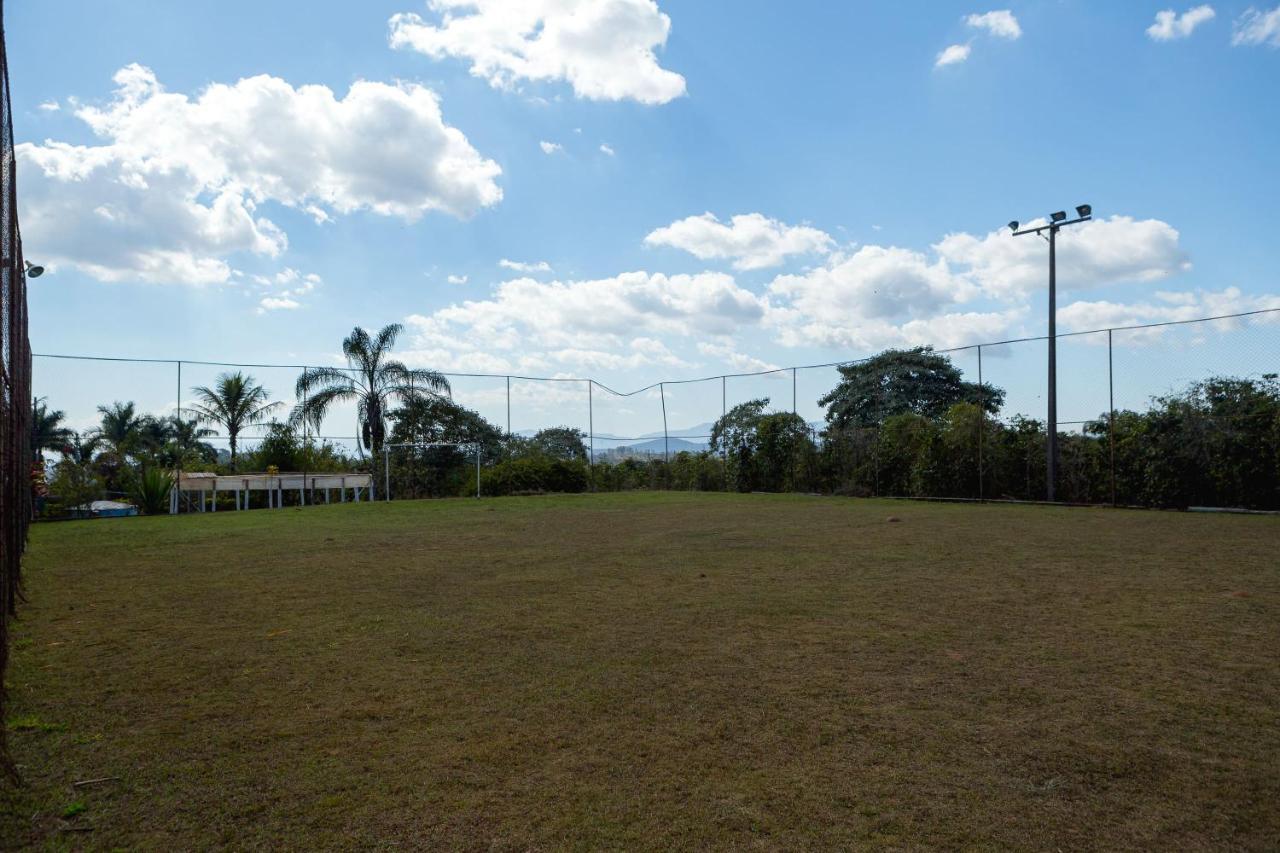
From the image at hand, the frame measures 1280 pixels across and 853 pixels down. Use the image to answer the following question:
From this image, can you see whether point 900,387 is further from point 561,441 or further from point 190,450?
point 190,450

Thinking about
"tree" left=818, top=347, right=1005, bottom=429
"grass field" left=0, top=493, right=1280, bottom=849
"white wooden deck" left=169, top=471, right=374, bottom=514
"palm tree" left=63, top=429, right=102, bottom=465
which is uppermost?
"tree" left=818, top=347, right=1005, bottom=429

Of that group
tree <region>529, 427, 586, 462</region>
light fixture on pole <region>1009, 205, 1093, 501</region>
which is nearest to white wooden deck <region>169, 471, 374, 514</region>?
tree <region>529, 427, 586, 462</region>

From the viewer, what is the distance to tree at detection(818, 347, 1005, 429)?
30.9 meters

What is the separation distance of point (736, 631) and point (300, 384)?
1909cm

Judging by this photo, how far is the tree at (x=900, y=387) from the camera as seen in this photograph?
30.9m

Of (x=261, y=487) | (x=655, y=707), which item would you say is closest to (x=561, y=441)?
(x=261, y=487)

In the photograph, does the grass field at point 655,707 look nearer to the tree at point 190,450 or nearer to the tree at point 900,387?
the tree at point 190,450

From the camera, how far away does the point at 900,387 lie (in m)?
31.4

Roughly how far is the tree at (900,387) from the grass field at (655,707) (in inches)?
948

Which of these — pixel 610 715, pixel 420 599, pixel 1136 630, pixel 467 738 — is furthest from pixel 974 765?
pixel 420 599

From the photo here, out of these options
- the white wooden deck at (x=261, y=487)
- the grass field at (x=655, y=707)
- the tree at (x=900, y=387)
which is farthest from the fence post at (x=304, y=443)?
the tree at (x=900, y=387)

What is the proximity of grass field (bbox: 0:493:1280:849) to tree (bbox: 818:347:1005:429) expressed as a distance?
2407cm

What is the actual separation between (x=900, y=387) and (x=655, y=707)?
2982 centimetres

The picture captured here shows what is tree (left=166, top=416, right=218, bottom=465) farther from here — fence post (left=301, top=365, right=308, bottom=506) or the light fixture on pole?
the light fixture on pole
